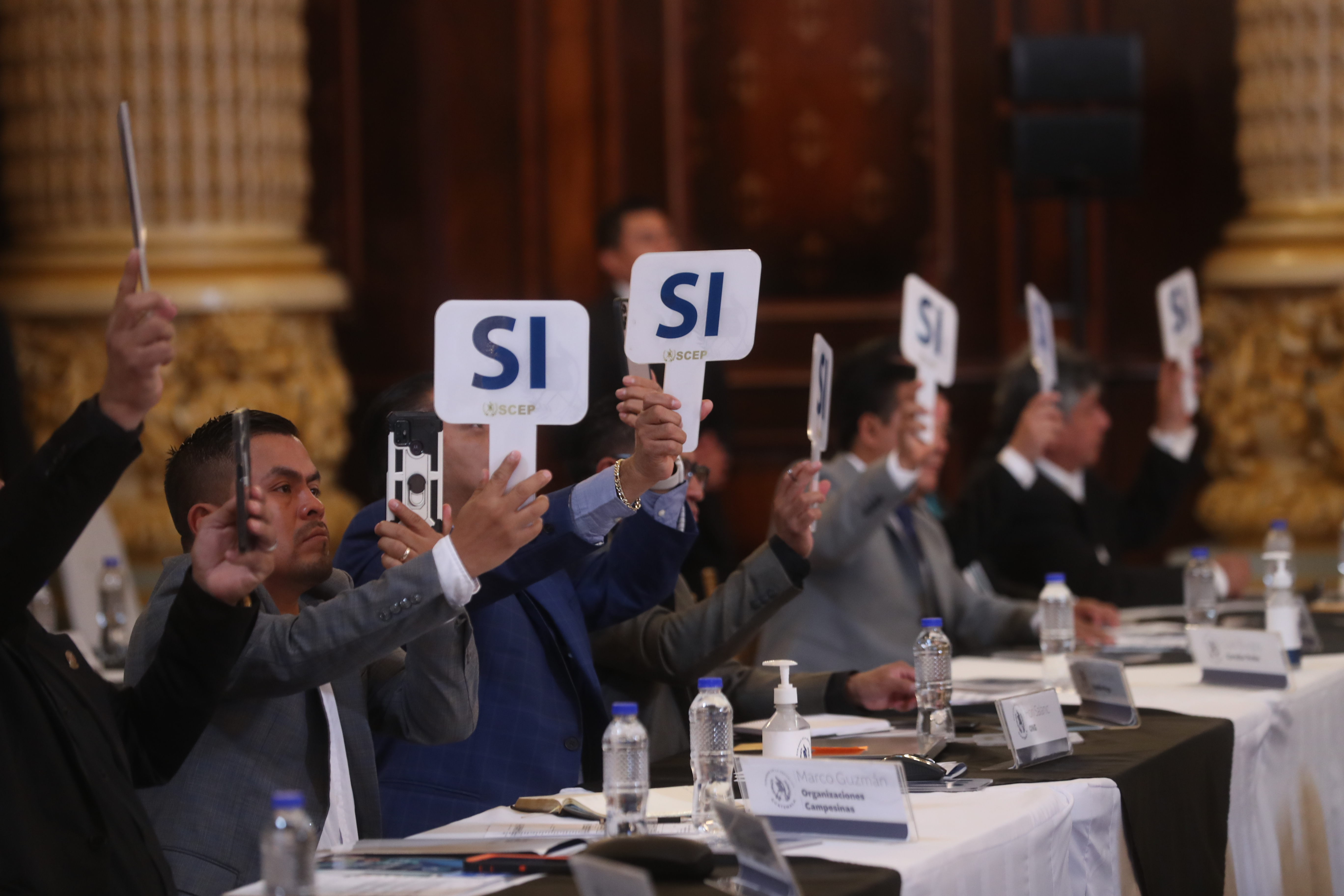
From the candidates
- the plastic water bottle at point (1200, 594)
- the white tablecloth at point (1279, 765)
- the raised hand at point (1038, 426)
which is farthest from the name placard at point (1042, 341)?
the white tablecloth at point (1279, 765)

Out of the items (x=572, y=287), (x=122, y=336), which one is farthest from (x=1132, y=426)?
(x=122, y=336)

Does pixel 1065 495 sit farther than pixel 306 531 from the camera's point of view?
Yes

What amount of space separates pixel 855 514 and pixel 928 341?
0.46 metres

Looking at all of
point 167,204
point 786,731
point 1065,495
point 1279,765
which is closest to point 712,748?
point 786,731

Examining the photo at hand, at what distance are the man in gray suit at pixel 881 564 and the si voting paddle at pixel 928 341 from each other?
0.05m

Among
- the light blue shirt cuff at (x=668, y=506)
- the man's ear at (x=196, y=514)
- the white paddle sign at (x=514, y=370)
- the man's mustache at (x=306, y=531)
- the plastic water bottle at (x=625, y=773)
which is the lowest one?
the plastic water bottle at (x=625, y=773)

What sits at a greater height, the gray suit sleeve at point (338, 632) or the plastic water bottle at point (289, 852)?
the gray suit sleeve at point (338, 632)

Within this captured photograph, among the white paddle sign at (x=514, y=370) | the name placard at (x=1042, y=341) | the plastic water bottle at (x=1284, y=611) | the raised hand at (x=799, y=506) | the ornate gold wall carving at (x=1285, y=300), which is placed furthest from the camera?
the ornate gold wall carving at (x=1285, y=300)

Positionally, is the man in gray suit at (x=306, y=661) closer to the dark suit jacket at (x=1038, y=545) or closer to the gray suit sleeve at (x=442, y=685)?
the gray suit sleeve at (x=442, y=685)

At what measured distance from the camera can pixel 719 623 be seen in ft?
9.89

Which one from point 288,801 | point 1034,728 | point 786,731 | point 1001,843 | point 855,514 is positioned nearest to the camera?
point 288,801

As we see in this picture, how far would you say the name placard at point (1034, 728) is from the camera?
2.50m

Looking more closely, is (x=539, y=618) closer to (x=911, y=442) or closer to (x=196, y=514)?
(x=196, y=514)

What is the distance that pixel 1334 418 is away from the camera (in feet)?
19.9
